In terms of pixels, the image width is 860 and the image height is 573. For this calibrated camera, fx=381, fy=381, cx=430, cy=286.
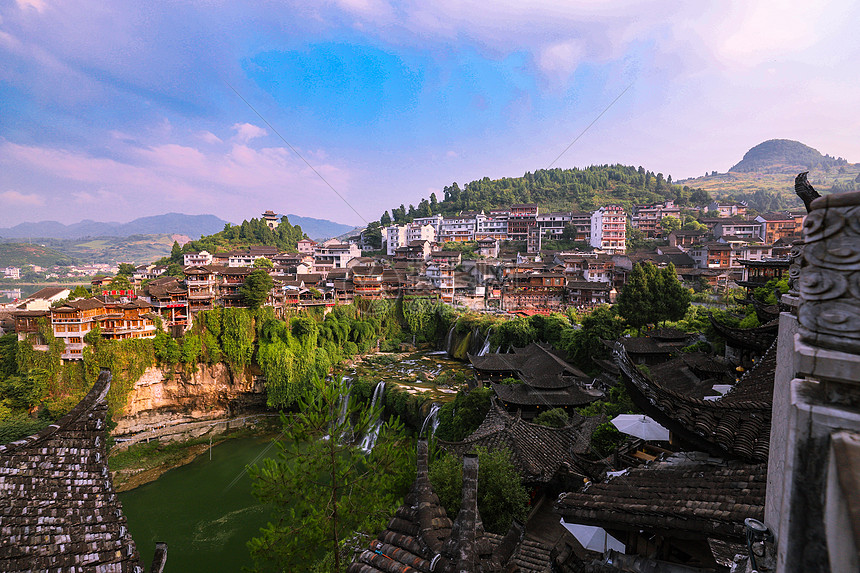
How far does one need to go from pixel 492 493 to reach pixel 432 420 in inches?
465

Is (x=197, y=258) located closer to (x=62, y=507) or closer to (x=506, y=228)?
(x=506, y=228)

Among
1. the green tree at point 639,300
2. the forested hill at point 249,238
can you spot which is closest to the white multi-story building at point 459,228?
the forested hill at point 249,238

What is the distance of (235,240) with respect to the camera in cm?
5888

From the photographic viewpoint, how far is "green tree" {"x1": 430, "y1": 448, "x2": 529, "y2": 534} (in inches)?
378

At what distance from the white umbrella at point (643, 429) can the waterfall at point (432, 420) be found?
13.4m

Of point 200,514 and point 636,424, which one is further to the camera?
point 200,514

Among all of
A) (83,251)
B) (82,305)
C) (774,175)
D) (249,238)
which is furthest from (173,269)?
(774,175)

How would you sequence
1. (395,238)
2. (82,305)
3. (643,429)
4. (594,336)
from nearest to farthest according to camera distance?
(643,429) < (594,336) < (82,305) < (395,238)

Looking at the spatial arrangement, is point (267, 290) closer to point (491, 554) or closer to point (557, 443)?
point (557, 443)

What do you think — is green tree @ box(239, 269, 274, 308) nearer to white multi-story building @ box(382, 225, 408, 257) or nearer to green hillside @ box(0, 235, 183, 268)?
white multi-story building @ box(382, 225, 408, 257)

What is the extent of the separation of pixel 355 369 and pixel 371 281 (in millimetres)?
12375

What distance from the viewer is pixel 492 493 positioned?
32.0 feet

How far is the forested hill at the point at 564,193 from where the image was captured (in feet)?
241

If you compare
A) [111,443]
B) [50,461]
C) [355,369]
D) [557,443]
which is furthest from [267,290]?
[50,461]
